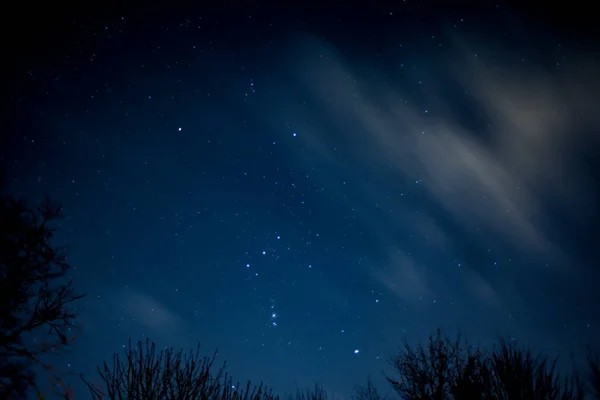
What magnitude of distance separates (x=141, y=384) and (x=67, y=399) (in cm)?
419

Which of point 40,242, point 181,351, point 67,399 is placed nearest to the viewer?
point 67,399

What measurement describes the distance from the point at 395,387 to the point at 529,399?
41.6ft

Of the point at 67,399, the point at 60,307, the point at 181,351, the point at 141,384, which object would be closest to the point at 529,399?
the point at 181,351

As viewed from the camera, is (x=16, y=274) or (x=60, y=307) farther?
(x=60, y=307)

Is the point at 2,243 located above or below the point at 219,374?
above

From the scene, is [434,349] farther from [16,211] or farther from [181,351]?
[16,211]

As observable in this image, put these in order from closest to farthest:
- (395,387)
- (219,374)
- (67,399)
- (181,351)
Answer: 1. (67,399)
2. (181,351)
3. (219,374)
4. (395,387)

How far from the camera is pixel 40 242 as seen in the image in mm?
12594

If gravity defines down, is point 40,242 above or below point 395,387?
above

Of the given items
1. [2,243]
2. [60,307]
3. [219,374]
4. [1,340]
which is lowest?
[219,374]

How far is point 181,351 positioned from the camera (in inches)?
399

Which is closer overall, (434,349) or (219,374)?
(219,374)

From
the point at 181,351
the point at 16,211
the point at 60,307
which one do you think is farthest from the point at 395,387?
the point at 16,211

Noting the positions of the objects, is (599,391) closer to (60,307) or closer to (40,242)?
(60,307)
